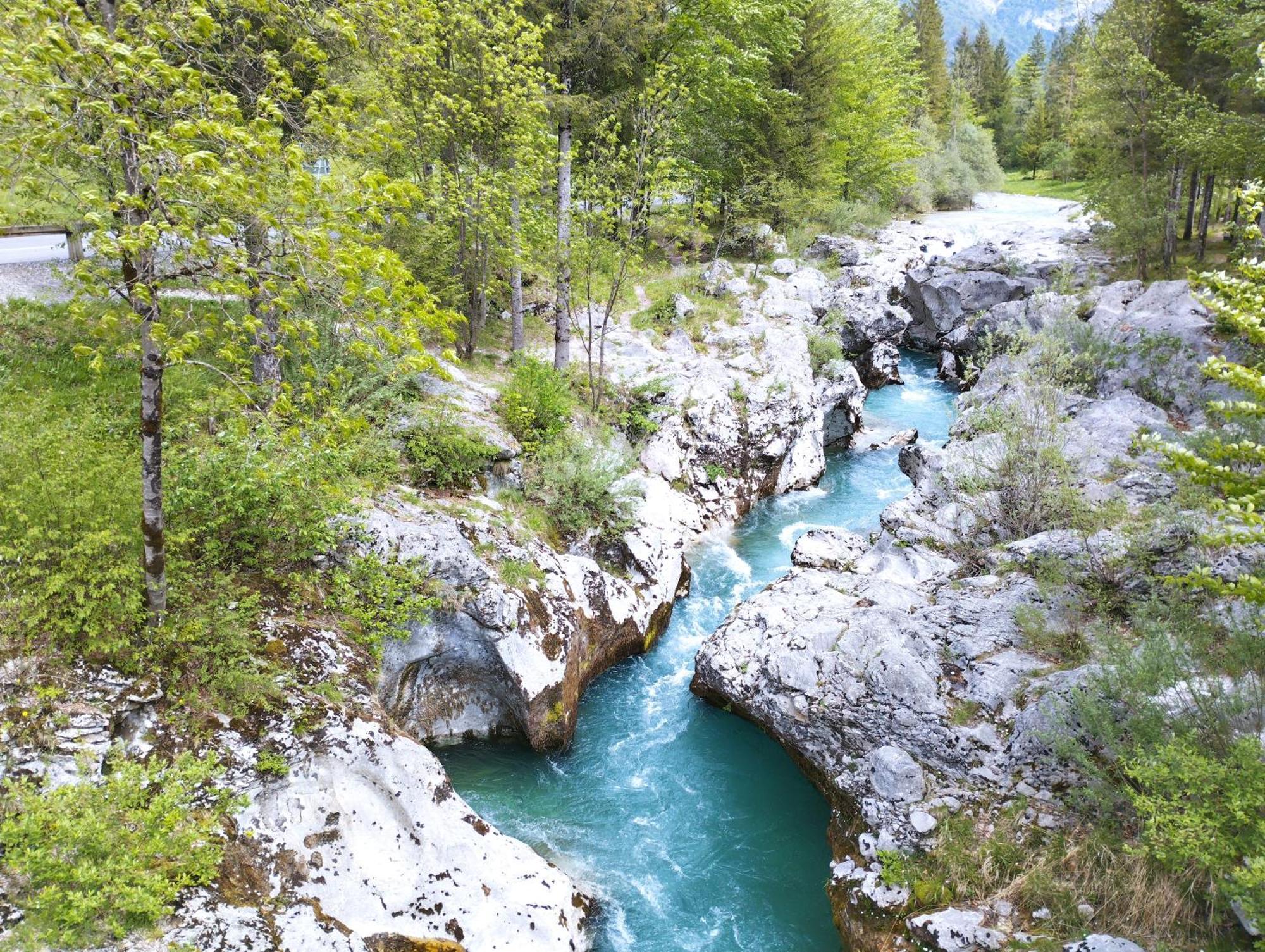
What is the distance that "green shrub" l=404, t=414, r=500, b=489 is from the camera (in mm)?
12180

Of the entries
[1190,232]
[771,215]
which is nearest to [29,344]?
[771,215]

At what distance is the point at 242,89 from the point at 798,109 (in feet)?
76.0

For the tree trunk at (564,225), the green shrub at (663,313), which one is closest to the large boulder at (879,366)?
the green shrub at (663,313)

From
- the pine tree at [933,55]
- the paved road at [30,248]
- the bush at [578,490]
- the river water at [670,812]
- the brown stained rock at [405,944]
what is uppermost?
the pine tree at [933,55]

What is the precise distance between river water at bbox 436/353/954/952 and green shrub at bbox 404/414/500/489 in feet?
14.5

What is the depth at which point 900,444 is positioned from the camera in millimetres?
22797

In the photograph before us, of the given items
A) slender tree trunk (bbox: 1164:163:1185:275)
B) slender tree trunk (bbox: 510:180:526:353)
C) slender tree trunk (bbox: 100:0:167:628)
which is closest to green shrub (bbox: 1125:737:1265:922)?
slender tree trunk (bbox: 100:0:167:628)

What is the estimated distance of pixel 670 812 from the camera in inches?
393

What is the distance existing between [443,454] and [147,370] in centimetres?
649

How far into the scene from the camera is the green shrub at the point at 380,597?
8.98 meters

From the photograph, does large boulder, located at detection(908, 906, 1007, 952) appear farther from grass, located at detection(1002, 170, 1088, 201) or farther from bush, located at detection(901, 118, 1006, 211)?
grass, located at detection(1002, 170, 1088, 201)

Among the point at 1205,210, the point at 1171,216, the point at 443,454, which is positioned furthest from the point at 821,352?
the point at 443,454

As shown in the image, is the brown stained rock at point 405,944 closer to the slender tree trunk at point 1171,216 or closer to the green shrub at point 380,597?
the green shrub at point 380,597

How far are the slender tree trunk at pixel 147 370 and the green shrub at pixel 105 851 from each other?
1.70 meters
